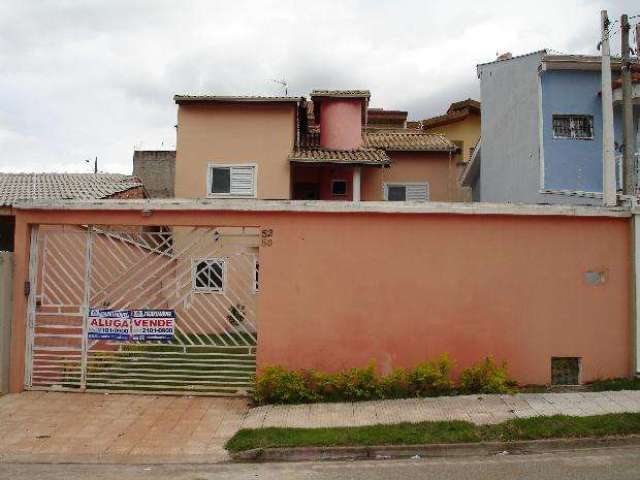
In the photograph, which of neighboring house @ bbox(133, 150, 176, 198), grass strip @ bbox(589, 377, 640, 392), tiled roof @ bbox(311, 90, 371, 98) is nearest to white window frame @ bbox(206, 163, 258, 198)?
tiled roof @ bbox(311, 90, 371, 98)

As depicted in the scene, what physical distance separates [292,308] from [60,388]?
3744 millimetres

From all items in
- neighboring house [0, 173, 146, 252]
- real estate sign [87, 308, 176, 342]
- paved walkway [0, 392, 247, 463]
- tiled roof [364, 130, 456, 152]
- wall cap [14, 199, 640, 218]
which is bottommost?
paved walkway [0, 392, 247, 463]

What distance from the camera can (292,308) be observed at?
8.46 m

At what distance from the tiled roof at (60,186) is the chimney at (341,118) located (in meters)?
6.22

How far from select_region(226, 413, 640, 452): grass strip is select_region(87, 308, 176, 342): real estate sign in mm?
2452

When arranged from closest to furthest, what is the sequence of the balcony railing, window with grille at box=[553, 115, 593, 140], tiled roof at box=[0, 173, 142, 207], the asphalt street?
1. the asphalt street
2. tiled roof at box=[0, 173, 142, 207]
3. the balcony railing
4. window with grille at box=[553, 115, 593, 140]

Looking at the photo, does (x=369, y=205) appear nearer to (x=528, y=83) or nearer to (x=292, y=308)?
(x=292, y=308)

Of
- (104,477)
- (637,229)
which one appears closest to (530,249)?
(637,229)

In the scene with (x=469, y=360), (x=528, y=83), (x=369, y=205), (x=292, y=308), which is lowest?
(x=469, y=360)

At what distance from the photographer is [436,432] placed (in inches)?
265

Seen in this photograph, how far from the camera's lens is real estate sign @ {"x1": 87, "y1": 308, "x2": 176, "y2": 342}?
→ 8641mm

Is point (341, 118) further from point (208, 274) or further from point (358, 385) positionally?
point (358, 385)

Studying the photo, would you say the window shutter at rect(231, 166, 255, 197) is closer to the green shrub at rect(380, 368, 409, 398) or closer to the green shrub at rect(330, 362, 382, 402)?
the green shrub at rect(330, 362, 382, 402)

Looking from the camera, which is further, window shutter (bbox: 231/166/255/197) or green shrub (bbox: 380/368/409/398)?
window shutter (bbox: 231/166/255/197)
